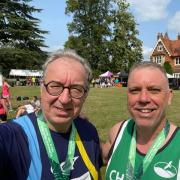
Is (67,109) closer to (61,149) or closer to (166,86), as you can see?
(61,149)

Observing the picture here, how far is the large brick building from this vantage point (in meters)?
78.9

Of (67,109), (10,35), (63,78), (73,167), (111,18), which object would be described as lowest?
(73,167)

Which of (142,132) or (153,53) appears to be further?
(153,53)

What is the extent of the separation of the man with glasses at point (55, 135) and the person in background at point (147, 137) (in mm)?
262

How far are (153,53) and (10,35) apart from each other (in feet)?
135

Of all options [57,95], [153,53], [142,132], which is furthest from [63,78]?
[153,53]

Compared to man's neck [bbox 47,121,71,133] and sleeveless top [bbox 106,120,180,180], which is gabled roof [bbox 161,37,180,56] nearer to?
sleeveless top [bbox 106,120,180,180]

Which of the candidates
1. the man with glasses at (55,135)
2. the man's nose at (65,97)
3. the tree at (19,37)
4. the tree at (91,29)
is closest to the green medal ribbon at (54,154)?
the man with glasses at (55,135)

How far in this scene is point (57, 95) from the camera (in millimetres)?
2707

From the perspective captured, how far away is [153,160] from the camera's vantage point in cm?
296

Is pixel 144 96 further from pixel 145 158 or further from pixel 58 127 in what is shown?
pixel 58 127

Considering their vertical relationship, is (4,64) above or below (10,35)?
below

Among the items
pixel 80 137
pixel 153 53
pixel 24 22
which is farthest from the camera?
pixel 153 53

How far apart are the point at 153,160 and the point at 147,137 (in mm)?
267
